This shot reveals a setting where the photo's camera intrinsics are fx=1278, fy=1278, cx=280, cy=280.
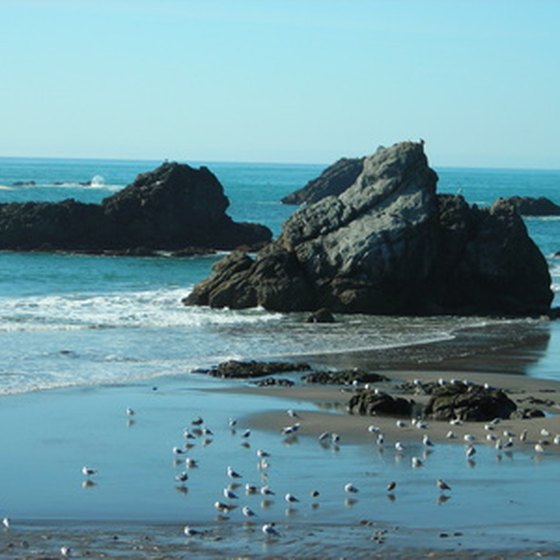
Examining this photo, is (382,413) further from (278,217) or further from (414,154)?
(278,217)

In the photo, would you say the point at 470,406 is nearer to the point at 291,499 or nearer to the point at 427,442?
the point at 427,442

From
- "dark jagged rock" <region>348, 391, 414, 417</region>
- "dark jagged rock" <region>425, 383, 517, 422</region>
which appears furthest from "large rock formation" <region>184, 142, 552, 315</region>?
"dark jagged rock" <region>425, 383, 517, 422</region>

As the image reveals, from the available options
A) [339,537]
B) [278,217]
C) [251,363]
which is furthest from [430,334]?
[278,217]

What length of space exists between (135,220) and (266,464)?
52567 mm

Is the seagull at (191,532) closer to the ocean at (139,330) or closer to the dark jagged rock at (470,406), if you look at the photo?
the dark jagged rock at (470,406)

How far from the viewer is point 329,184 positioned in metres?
134

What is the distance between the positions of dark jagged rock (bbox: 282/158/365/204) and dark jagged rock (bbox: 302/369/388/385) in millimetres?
97567

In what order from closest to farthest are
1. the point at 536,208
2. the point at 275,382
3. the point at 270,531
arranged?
the point at 270,531 < the point at 275,382 < the point at 536,208

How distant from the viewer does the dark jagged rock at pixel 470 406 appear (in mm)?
23844

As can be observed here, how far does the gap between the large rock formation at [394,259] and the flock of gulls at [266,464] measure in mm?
18203

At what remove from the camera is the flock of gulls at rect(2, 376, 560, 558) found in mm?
16906

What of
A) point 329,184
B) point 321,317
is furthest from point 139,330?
point 329,184

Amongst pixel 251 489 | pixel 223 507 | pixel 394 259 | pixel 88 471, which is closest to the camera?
pixel 223 507

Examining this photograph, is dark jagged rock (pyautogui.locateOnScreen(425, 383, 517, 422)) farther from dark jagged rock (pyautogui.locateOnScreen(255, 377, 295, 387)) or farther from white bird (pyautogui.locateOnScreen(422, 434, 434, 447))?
dark jagged rock (pyautogui.locateOnScreen(255, 377, 295, 387))
